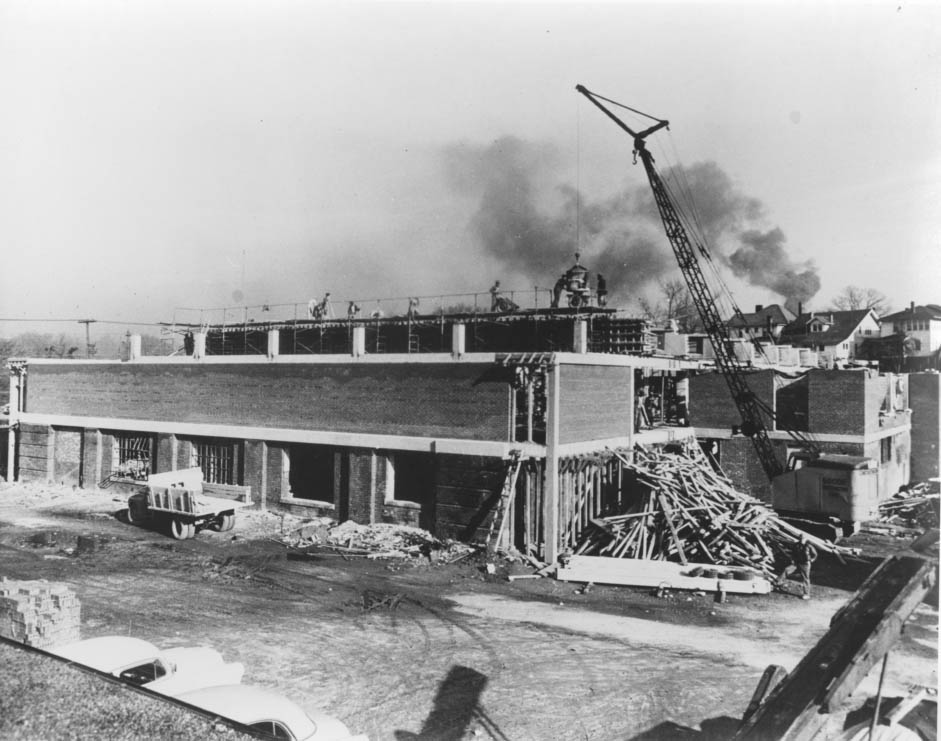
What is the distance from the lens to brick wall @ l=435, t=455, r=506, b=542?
19062 millimetres

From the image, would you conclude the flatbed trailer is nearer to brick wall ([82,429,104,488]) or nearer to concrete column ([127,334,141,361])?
brick wall ([82,429,104,488])

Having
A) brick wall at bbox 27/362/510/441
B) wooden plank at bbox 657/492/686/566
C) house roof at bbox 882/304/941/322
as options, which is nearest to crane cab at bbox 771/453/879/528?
wooden plank at bbox 657/492/686/566

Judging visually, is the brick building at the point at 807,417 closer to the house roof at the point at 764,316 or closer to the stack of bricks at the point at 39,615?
the stack of bricks at the point at 39,615

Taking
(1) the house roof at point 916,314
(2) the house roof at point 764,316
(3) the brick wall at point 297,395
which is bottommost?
(3) the brick wall at point 297,395

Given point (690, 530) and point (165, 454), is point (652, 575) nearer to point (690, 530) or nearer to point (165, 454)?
point (690, 530)

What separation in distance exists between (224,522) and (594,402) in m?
11.6

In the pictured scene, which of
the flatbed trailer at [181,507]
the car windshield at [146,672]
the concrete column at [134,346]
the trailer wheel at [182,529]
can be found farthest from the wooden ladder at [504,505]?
the concrete column at [134,346]

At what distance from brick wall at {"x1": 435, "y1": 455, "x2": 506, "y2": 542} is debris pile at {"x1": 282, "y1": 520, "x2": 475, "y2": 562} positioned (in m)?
0.41

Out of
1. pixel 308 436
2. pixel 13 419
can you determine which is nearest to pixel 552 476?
pixel 308 436

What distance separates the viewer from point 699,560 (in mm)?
17594

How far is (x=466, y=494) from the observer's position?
767 inches

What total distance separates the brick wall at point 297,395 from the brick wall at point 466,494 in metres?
0.77

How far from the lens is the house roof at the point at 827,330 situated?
178ft

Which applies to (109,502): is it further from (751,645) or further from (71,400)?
(751,645)
